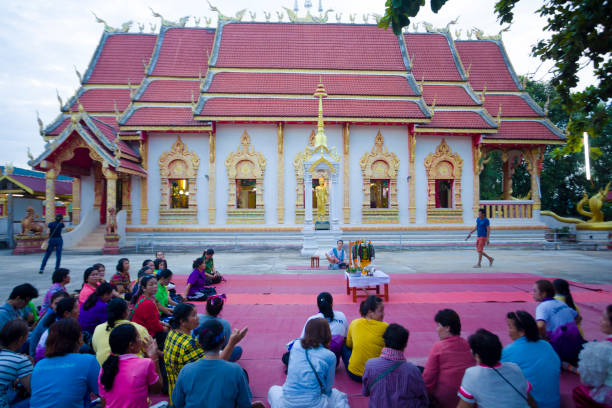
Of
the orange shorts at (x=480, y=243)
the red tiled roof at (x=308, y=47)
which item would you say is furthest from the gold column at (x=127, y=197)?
the orange shorts at (x=480, y=243)

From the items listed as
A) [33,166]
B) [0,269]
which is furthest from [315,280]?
[33,166]

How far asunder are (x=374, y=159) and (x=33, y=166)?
45.0ft

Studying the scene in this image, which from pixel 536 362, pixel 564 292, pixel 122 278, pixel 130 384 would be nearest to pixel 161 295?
pixel 122 278

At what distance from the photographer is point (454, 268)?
9719 millimetres

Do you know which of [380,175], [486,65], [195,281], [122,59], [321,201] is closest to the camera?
[195,281]

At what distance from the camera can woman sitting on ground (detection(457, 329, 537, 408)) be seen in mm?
2248

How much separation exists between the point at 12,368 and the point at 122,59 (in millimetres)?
19518

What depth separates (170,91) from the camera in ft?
55.2

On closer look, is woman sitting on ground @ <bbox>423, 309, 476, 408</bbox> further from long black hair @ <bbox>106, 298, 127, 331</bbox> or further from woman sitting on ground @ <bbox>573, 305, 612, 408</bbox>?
long black hair @ <bbox>106, 298, 127, 331</bbox>

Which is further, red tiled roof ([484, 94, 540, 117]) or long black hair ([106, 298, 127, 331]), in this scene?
red tiled roof ([484, 94, 540, 117])

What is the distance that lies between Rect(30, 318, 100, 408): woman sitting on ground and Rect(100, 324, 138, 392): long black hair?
14cm

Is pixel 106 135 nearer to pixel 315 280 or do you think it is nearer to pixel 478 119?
pixel 315 280

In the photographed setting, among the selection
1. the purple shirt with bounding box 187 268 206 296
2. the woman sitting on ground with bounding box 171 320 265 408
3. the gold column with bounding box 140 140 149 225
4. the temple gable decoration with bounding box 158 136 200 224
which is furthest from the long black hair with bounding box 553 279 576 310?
the gold column with bounding box 140 140 149 225

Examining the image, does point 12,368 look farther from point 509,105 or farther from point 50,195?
point 509,105
